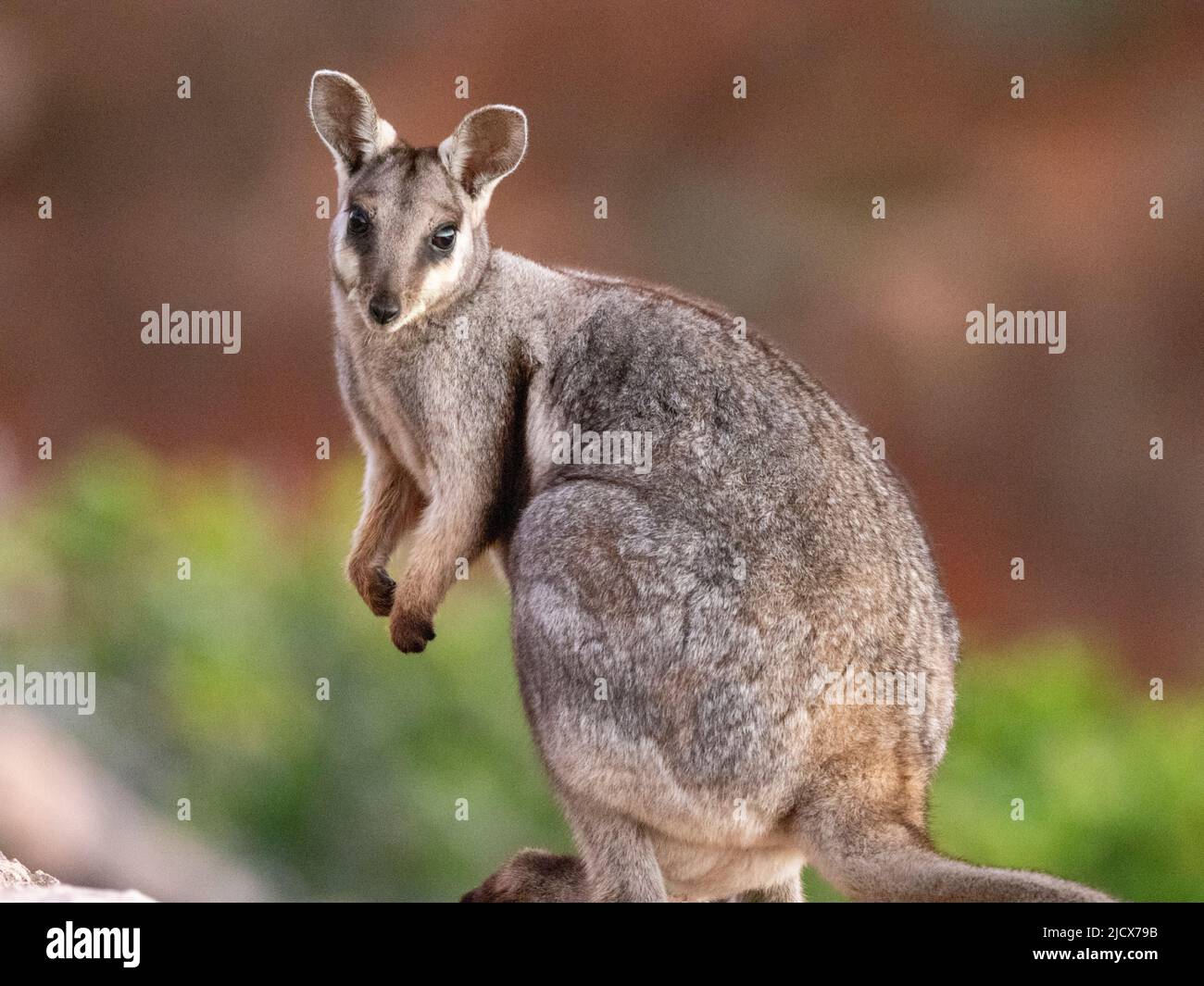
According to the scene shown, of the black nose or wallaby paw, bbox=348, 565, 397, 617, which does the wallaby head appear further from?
wallaby paw, bbox=348, 565, 397, 617

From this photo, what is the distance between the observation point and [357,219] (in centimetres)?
539

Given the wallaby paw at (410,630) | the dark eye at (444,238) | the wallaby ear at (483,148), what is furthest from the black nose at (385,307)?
the wallaby paw at (410,630)

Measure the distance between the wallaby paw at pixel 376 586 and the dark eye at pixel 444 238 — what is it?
125 cm

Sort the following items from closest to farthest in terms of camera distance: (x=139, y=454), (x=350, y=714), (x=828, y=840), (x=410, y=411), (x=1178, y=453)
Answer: (x=828, y=840) < (x=410, y=411) < (x=350, y=714) < (x=139, y=454) < (x=1178, y=453)

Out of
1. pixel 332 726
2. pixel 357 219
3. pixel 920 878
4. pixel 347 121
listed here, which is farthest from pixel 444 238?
pixel 332 726

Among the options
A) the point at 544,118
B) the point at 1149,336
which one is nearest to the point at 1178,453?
the point at 1149,336

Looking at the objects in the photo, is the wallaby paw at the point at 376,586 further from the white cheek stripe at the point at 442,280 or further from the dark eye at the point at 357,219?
the dark eye at the point at 357,219

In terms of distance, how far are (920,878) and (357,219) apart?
112 inches

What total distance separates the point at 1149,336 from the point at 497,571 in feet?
33.3

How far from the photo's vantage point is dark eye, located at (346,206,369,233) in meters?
5.37

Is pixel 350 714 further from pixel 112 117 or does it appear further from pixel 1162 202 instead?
pixel 1162 202

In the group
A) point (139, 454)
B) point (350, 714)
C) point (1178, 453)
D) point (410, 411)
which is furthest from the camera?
point (1178, 453)
